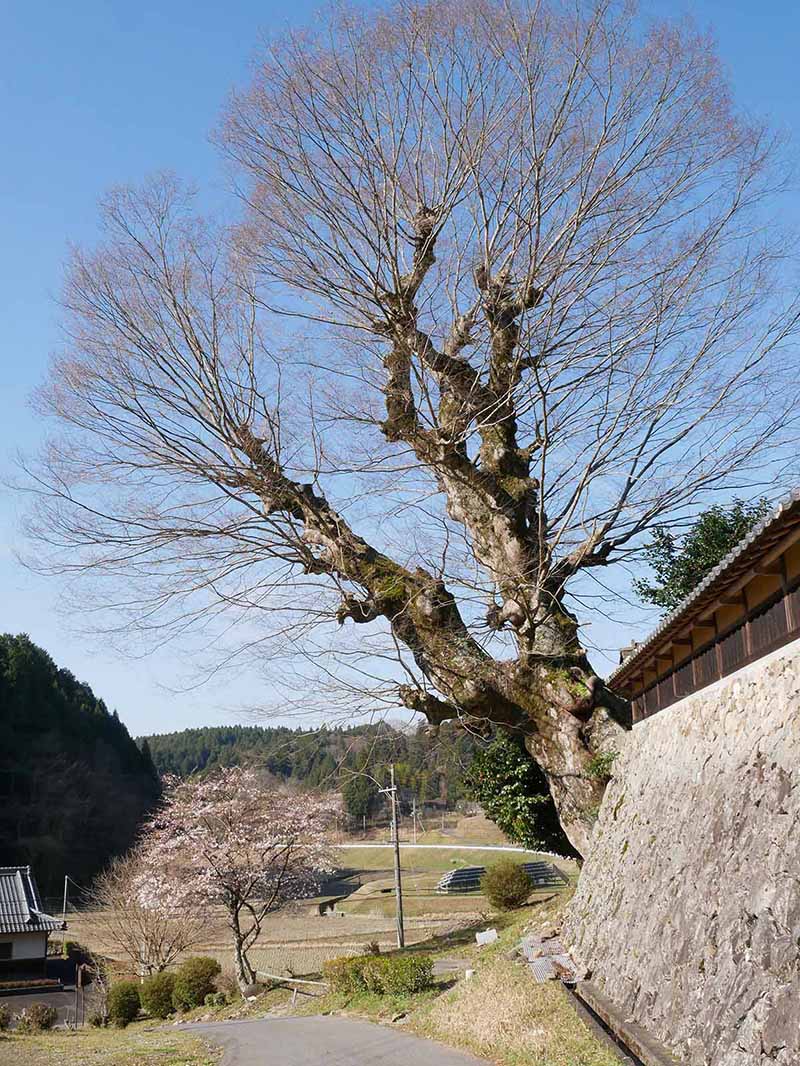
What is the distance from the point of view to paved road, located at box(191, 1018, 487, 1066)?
9.32 m

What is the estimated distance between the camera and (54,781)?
183 ft

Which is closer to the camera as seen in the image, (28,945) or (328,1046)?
(328,1046)

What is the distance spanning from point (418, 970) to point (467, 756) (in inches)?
156

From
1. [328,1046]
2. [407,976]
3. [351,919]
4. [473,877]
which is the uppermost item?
[328,1046]

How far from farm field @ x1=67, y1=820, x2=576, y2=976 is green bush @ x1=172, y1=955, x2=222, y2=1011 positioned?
2.15 meters

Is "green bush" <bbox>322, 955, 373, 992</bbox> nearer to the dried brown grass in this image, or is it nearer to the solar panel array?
the dried brown grass

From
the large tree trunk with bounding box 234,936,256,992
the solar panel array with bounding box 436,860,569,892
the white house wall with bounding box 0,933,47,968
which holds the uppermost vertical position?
the large tree trunk with bounding box 234,936,256,992

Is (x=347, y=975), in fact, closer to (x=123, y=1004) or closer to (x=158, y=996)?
(x=158, y=996)

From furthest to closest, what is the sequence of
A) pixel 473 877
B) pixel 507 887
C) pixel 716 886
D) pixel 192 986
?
pixel 473 877 < pixel 507 887 < pixel 192 986 < pixel 716 886

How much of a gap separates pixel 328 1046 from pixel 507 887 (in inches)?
626

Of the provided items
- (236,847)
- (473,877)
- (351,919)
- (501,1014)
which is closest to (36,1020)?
(236,847)

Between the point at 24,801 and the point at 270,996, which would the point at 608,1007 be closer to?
the point at 270,996

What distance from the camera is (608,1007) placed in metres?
8.20

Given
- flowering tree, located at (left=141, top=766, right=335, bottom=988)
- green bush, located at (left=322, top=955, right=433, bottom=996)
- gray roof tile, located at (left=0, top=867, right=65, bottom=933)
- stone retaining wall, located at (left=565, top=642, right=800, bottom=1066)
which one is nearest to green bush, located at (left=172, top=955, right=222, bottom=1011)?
flowering tree, located at (left=141, top=766, right=335, bottom=988)
